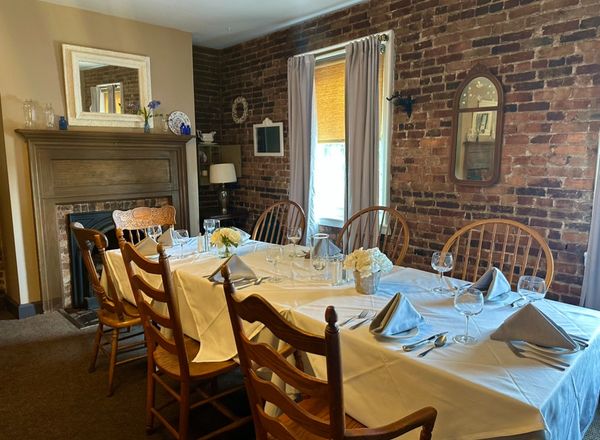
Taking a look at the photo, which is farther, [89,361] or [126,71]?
[126,71]

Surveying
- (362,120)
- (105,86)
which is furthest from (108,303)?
(362,120)

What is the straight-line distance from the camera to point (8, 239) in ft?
12.7

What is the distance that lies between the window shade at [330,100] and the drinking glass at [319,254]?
2.07 meters

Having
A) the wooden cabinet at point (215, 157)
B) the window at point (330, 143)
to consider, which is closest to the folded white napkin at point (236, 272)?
the window at point (330, 143)

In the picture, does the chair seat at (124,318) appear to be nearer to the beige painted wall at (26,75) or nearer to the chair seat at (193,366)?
the chair seat at (193,366)

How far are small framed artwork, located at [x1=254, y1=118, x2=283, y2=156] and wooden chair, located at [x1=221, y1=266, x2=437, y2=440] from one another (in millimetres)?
3704

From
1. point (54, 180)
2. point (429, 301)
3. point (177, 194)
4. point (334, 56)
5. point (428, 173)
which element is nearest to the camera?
point (429, 301)

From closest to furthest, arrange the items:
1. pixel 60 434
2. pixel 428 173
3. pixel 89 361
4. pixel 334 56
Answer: pixel 60 434 → pixel 89 361 → pixel 428 173 → pixel 334 56

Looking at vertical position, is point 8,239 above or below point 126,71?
below

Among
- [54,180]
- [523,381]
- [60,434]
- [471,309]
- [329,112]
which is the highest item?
[329,112]

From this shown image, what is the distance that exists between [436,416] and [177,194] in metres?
3.93

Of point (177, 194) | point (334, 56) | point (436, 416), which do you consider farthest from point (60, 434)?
point (334, 56)

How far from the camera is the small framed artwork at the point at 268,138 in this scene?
4.83 metres

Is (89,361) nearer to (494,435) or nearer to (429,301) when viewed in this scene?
(429,301)
